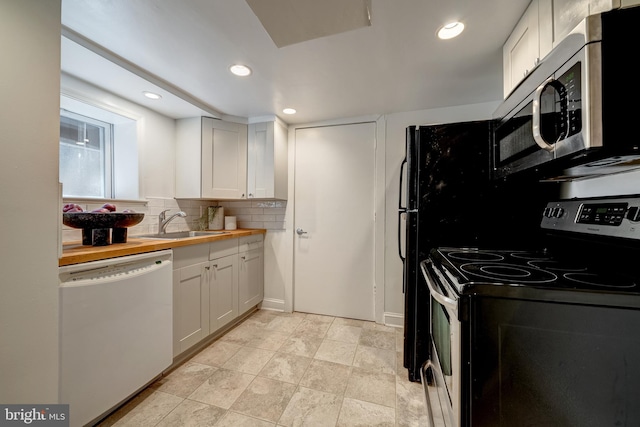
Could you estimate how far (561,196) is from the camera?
4.41 ft

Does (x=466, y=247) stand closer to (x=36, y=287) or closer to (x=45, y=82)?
(x=36, y=287)

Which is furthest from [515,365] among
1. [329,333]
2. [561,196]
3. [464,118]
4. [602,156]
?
[464,118]

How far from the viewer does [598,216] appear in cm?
101

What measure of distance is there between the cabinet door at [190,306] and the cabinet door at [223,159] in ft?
3.06

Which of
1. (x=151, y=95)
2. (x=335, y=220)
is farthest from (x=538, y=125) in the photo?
(x=151, y=95)

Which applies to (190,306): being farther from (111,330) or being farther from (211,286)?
(111,330)

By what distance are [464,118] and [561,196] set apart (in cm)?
133

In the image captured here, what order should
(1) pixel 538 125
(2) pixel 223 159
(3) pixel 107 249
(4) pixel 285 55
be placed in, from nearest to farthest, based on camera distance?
(1) pixel 538 125 → (3) pixel 107 249 → (4) pixel 285 55 → (2) pixel 223 159

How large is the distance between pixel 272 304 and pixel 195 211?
1443mm

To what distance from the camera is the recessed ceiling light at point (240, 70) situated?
172 cm

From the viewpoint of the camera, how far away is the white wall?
942 mm

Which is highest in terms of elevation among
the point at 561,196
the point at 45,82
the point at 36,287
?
the point at 45,82

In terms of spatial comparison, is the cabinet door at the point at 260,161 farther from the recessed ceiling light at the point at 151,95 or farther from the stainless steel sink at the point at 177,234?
the recessed ceiling light at the point at 151,95

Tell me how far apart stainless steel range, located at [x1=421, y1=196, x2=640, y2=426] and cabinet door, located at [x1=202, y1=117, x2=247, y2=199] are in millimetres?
2381
